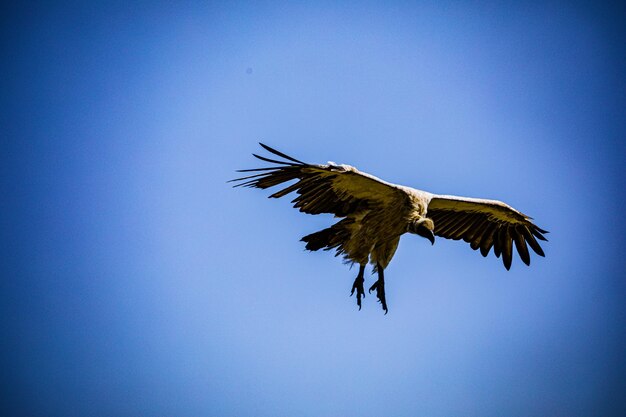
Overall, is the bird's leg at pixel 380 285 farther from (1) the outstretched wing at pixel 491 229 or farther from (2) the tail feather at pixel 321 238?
(1) the outstretched wing at pixel 491 229

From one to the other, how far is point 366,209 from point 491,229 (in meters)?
2.76

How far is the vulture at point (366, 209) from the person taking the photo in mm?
6922

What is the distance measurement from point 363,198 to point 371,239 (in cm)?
67

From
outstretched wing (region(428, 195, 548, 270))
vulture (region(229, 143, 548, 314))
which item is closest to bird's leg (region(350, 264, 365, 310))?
vulture (region(229, 143, 548, 314))

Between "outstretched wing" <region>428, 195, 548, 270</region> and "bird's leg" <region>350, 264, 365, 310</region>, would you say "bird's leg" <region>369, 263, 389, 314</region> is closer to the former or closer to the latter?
"bird's leg" <region>350, 264, 365, 310</region>

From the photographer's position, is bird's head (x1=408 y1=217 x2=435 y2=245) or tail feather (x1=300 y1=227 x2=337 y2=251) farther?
tail feather (x1=300 y1=227 x2=337 y2=251)

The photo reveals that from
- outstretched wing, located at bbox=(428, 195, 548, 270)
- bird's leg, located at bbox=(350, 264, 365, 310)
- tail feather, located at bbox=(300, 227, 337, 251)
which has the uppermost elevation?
outstretched wing, located at bbox=(428, 195, 548, 270)

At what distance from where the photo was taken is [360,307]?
768 centimetres

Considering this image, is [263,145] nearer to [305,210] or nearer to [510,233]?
[305,210]

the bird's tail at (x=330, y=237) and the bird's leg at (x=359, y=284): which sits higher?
the bird's tail at (x=330, y=237)

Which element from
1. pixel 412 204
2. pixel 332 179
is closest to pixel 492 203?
pixel 412 204

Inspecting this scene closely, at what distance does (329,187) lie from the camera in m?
7.31

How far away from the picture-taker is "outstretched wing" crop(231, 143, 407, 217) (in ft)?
22.4

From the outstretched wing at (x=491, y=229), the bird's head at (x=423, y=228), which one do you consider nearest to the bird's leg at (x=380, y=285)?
the bird's head at (x=423, y=228)
